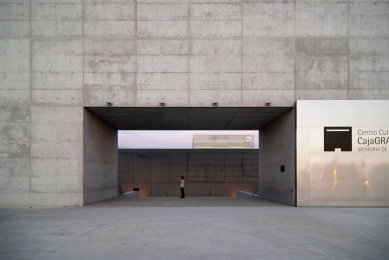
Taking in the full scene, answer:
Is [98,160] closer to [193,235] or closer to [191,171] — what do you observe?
[193,235]

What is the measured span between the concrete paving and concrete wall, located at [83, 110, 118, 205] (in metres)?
3.09

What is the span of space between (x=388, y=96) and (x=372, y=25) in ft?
11.2

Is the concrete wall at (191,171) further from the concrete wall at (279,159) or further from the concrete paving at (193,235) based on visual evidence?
the concrete paving at (193,235)

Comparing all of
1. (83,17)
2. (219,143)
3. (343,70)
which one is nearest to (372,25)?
(343,70)

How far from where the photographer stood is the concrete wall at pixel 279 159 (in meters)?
14.5

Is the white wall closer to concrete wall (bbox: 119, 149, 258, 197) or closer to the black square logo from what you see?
the black square logo

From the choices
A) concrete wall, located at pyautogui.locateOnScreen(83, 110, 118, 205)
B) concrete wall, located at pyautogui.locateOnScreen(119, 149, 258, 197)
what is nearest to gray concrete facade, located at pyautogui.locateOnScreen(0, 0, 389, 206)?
concrete wall, located at pyautogui.locateOnScreen(83, 110, 118, 205)

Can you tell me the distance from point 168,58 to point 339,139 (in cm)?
871

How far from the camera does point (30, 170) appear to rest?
1395 cm

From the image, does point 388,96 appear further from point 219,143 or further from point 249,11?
point 219,143

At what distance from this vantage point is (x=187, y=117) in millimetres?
16719

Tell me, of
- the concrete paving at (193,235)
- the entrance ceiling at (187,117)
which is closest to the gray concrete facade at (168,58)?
the entrance ceiling at (187,117)

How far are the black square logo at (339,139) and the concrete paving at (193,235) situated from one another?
3124mm

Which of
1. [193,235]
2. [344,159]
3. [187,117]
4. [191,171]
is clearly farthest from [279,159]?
[191,171]
